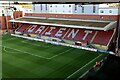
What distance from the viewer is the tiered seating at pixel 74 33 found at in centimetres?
1849

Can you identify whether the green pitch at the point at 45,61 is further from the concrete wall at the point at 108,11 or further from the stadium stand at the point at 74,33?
the concrete wall at the point at 108,11

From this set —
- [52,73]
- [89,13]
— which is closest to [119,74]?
→ [52,73]

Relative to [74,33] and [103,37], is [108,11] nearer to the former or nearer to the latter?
[103,37]

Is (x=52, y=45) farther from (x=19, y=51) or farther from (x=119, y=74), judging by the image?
(x=119, y=74)

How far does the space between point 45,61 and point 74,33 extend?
773cm

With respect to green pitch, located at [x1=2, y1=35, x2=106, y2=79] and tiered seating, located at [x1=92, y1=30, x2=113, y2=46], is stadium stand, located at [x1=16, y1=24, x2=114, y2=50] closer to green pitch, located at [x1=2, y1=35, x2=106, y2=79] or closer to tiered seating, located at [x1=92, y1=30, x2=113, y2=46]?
tiered seating, located at [x1=92, y1=30, x2=113, y2=46]

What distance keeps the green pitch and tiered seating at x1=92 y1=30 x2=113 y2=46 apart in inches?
81.0

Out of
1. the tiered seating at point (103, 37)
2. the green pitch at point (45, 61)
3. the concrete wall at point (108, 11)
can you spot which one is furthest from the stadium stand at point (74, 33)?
the concrete wall at point (108, 11)

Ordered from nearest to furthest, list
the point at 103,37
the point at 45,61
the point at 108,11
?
the point at 45,61, the point at 103,37, the point at 108,11

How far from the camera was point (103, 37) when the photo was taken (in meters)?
18.5

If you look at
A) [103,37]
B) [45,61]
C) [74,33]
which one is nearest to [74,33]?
[74,33]

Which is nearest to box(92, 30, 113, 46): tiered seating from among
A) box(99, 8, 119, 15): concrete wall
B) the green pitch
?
the green pitch

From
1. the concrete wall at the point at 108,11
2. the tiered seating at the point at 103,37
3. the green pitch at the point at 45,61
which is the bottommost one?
the green pitch at the point at 45,61

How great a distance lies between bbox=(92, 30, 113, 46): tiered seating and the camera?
1788cm
